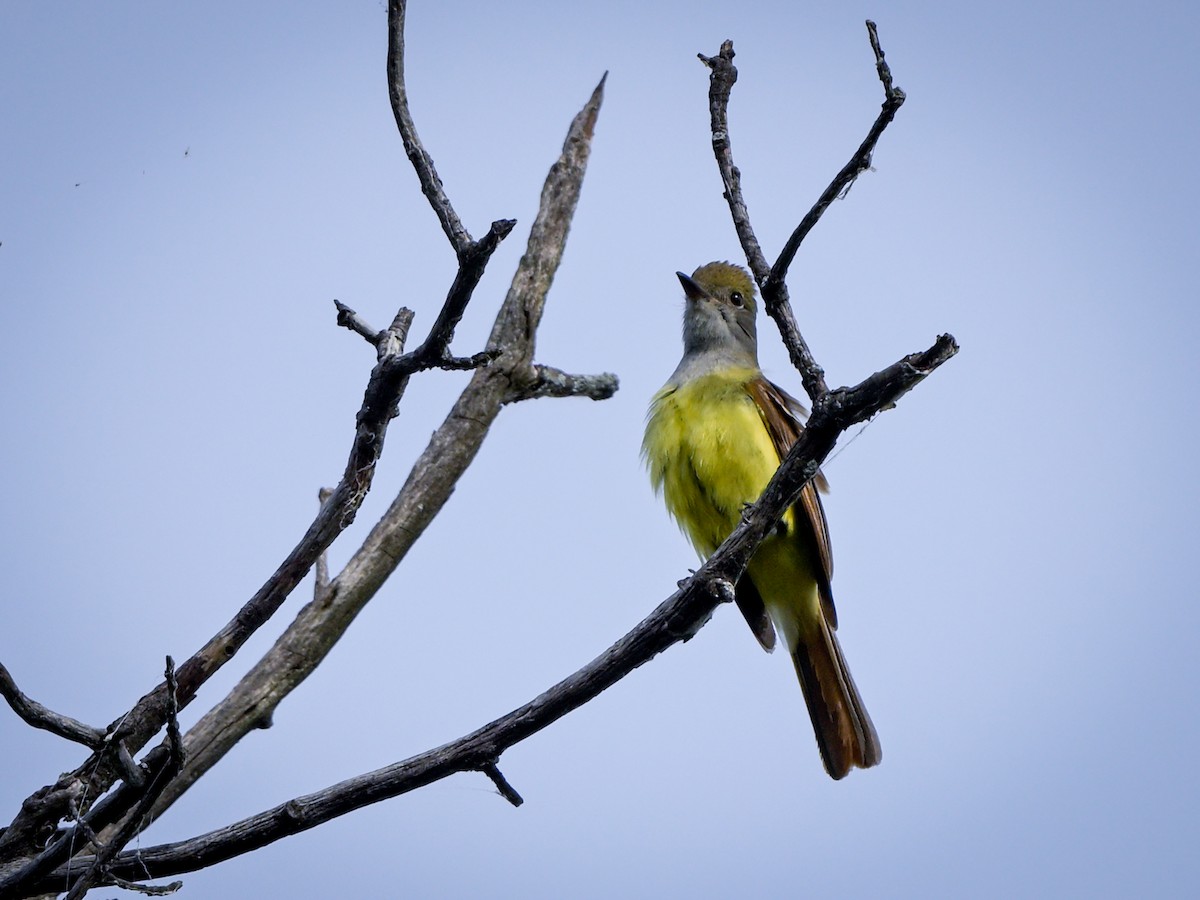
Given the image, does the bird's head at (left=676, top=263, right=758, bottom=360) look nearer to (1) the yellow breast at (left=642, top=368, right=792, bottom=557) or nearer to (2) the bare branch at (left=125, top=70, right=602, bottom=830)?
(1) the yellow breast at (left=642, top=368, right=792, bottom=557)

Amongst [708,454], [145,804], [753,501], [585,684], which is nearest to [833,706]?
[753,501]

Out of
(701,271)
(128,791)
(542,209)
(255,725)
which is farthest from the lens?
(701,271)

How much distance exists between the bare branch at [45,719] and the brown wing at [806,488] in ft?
10.3

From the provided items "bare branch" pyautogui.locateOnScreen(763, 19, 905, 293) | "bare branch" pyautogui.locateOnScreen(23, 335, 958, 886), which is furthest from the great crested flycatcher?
"bare branch" pyautogui.locateOnScreen(763, 19, 905, 293)

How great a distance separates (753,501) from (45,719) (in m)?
3.12

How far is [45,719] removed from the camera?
3.05 metres

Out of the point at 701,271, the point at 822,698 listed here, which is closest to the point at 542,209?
the point at 701,271

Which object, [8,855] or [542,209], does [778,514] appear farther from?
[542,209]

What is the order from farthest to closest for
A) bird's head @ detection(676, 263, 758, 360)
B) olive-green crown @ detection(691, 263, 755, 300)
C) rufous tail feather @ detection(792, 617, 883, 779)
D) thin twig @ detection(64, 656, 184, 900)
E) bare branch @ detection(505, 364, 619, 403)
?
olive-green crown @ detection(691, 263, 755, 300)
bird's head @ detection(676, 263, 758, 360)
rufous tail feather @ detection(792, 617, 883, 779)
bare branch @ detection(505, 364, 619, 403)
thin twig @ detection(64, 656, 184, 900)

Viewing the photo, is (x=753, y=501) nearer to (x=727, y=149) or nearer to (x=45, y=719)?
(x=727, y=149)

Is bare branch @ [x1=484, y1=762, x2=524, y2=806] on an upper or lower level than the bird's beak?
lower

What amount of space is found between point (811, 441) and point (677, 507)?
7.95 ft

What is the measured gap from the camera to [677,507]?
18.6 feet

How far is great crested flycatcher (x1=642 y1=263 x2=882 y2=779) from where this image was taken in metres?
5.38
